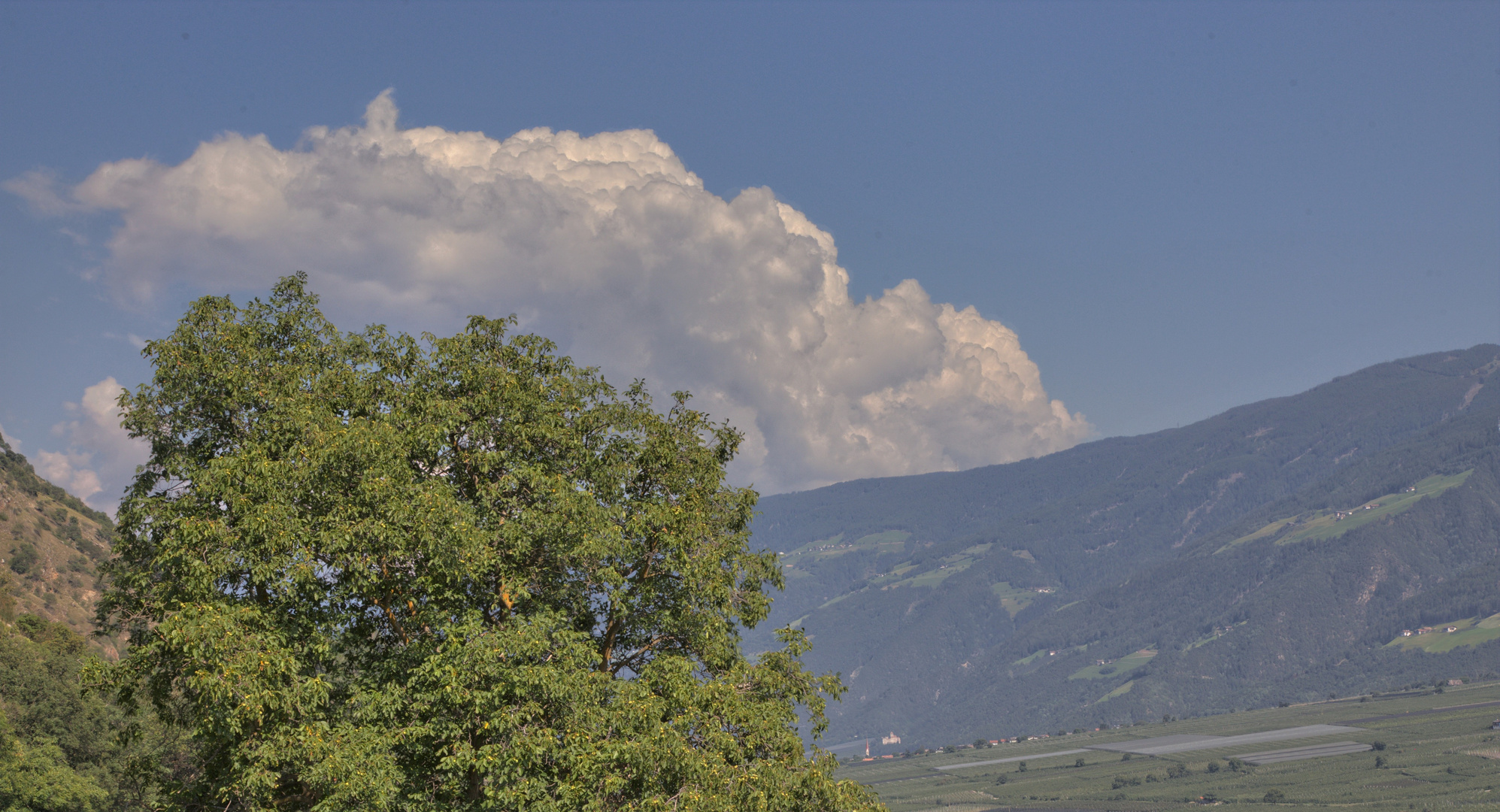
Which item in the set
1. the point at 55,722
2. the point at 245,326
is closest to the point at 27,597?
the point at 55,722

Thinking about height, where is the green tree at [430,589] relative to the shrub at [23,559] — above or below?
below

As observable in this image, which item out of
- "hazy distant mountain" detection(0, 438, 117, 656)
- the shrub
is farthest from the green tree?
the shrub

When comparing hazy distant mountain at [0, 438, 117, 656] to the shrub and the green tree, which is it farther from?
the green tree

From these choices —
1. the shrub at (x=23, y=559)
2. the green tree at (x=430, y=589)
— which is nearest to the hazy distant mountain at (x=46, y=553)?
the shrub at (x=23, y=559)

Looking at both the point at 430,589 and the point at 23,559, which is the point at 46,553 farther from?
the point at 430,589

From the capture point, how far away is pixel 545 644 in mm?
21312

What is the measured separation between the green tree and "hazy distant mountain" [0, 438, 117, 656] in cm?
9214

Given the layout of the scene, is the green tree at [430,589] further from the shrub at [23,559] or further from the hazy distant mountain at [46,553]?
the shrub at [23,559]

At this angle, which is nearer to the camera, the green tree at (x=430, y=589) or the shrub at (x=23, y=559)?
the green tree at (x=430, y=589)

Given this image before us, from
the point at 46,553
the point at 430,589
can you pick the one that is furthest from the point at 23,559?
the point at 430,589

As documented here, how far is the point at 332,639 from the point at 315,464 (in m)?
4.07

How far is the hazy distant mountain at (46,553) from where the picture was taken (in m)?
113

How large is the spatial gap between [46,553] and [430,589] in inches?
4928

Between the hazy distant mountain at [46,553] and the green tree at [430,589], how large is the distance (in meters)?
92.1
